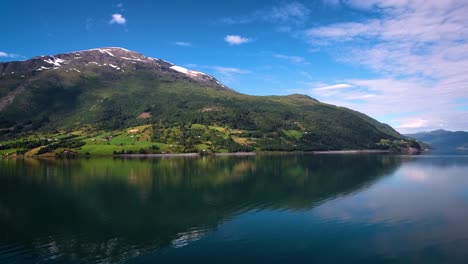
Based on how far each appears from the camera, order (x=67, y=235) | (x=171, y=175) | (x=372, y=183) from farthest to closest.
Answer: (x=171, y=175)
(x=372, y=183)
(x=67, y=235)

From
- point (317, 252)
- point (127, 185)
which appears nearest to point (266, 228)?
point (317, 252)

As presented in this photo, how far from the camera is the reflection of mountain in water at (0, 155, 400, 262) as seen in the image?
38.4 metres

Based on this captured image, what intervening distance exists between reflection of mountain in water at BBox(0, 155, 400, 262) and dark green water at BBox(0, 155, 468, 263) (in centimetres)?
18

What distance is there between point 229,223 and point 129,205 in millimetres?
21217

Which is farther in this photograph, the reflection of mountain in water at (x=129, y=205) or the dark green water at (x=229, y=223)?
the reflection of mountain in water at (x=129, y=205)

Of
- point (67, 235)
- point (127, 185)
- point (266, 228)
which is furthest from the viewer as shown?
point (127, 185)

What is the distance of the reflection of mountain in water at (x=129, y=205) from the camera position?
126 feet

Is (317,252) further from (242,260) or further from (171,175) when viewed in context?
(171,175)

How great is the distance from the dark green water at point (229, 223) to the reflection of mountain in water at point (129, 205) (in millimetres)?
178

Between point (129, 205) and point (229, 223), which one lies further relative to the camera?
point (129, 205)

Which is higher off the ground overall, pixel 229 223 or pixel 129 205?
pixel 129 205

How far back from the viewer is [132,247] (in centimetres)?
3603

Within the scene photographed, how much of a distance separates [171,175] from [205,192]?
1328 inches

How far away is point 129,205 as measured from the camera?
194ft
